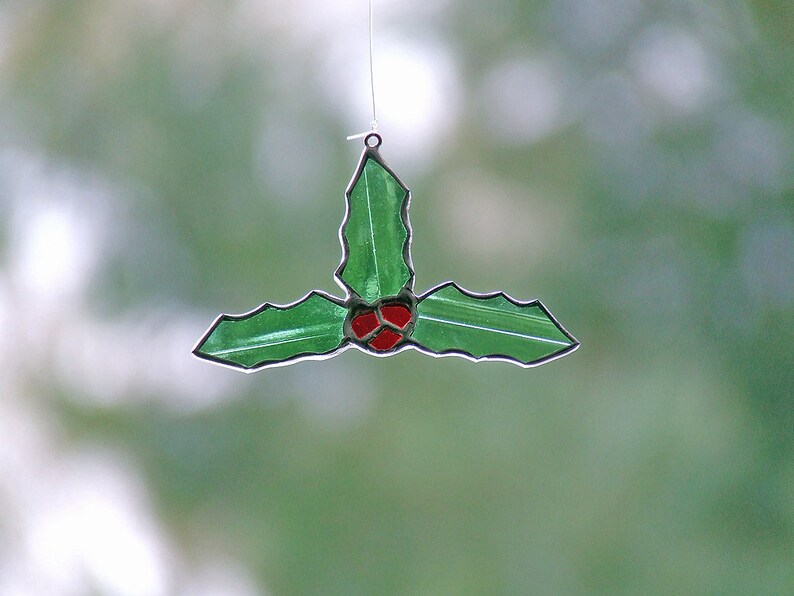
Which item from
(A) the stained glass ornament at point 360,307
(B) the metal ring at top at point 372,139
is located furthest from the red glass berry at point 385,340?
(B) the metal ring at top at point 372,139

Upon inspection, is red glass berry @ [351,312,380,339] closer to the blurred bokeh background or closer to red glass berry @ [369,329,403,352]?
red glass berry @ [369,329,403,352]

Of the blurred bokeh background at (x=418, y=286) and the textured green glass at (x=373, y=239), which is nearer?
the textured green glass at (x=373, y=239)

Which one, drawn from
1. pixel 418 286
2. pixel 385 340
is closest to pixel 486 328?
pixel 385 340

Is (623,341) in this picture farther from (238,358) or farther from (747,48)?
(238,358)

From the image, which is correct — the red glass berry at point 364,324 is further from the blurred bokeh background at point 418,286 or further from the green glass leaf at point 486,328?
the blurred bokeh background at point 418,286

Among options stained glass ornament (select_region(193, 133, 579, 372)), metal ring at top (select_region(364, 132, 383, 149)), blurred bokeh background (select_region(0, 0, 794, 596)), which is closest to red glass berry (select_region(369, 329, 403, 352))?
stained glass ornament (select_region(193, 133, 579, 372))
